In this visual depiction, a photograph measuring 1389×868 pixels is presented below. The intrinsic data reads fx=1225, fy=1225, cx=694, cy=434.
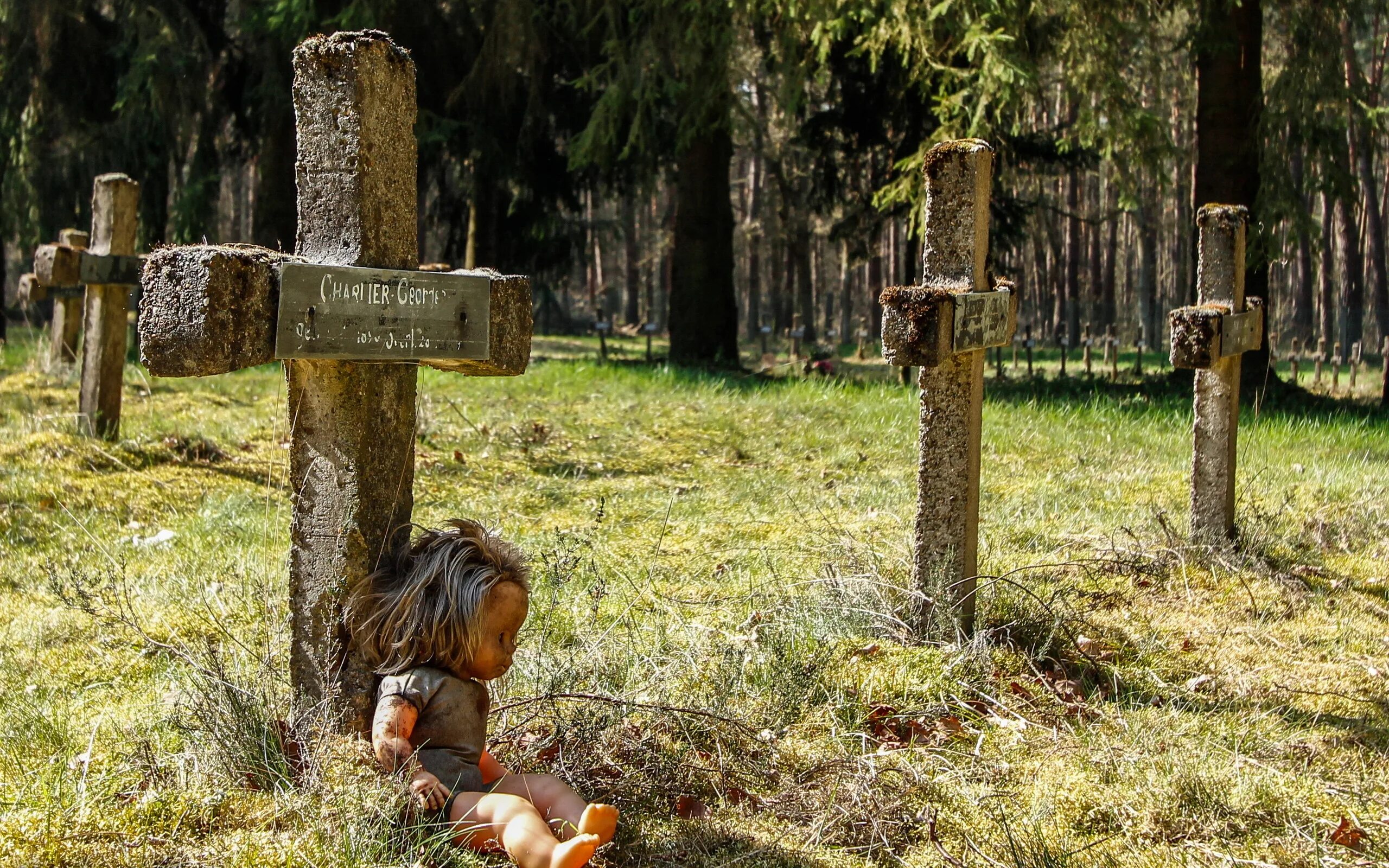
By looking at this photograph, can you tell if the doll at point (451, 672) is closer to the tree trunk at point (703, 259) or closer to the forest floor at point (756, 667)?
the forest floor at point (756, 667)

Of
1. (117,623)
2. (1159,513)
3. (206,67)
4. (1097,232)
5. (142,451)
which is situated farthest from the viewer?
(1097,232)

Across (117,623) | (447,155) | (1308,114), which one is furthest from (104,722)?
(447,155)

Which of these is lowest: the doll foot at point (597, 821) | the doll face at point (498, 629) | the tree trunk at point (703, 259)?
the doll foot at point (597, 821)

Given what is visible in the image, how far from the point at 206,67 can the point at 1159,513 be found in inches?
578

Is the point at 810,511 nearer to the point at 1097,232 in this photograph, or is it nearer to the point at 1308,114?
the point at 1308,114

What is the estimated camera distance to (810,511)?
288 inches

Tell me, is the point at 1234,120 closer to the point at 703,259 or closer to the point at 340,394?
the point at 703,259

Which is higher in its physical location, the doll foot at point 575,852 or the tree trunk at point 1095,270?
the tree trunk at point 1095,270

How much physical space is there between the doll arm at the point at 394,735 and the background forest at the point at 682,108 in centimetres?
986

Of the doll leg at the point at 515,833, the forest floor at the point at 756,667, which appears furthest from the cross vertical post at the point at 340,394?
the doll leg at the point at 515,833

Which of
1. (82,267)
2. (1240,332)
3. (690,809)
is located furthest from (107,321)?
(1240,332)

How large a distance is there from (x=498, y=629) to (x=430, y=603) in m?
0.19

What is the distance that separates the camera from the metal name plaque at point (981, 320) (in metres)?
4.66

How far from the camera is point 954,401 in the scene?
483 cm
